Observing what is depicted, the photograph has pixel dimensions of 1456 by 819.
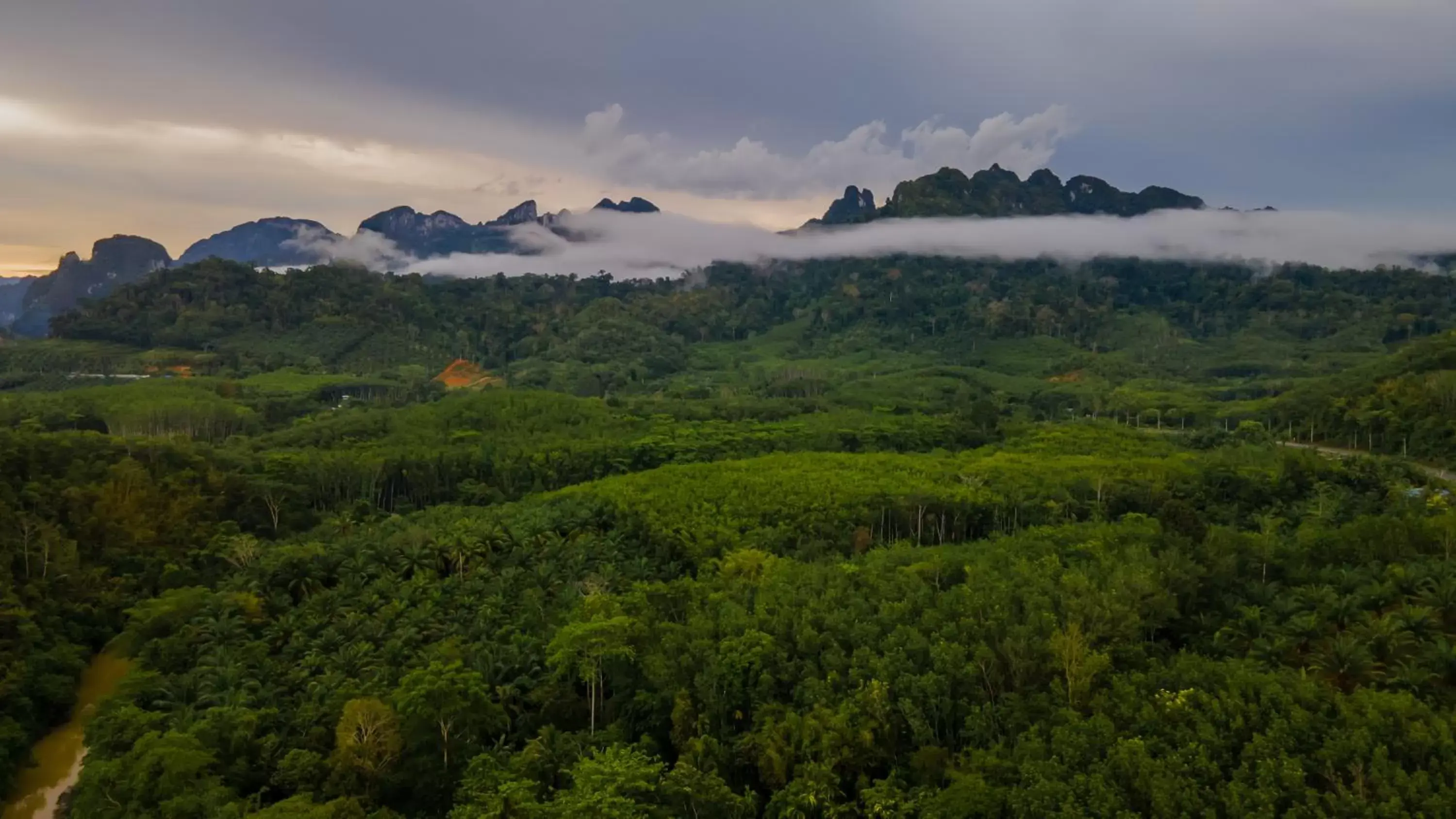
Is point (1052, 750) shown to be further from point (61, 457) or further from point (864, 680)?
point (61, 457)

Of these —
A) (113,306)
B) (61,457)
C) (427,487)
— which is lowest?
(427,487)

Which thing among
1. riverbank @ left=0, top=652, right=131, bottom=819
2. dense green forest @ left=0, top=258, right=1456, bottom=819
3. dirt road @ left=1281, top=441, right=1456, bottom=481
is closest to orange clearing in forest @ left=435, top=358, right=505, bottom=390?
dense green forest @ left=0, top=258, right=1456, bottom=819

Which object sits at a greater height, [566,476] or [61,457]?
[61,457]

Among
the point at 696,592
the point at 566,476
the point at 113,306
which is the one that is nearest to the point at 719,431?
the point at 566,476

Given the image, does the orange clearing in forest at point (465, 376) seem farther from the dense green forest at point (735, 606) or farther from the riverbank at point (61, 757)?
the riverbank at point (61, 757)

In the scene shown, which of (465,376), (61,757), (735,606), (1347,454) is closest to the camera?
(61,757)

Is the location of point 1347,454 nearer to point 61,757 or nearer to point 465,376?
point 61,757

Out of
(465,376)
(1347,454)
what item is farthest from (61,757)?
(465,376)
